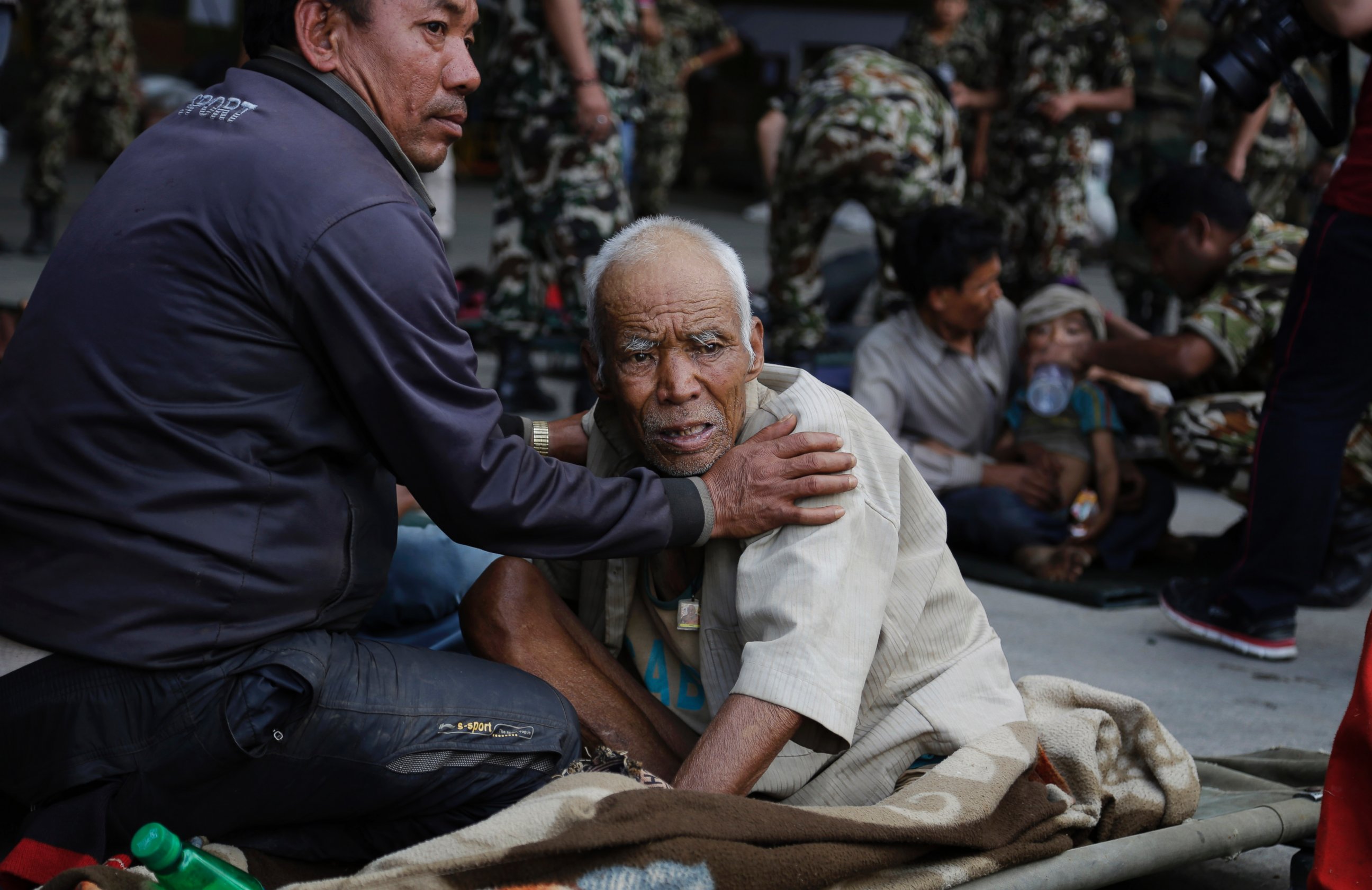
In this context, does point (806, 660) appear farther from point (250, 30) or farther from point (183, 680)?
point (250, 30)

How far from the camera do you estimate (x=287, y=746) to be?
6.30ft

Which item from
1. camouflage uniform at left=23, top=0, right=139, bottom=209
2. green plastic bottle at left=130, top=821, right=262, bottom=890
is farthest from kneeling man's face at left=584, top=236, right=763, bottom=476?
camouflage uniform at left=23, top=0, right=139, bottom=209

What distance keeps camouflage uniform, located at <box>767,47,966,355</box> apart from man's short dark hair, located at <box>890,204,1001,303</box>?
0.86 m

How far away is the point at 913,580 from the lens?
87.7 inches

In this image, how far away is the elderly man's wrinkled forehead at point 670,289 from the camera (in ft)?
7.31

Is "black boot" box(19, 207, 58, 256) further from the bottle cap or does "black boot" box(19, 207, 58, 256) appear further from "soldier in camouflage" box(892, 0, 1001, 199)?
the bottle cap

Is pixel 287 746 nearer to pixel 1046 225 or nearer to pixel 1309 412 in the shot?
pixel 1309 412

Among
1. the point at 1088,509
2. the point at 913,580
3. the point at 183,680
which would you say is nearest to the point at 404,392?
the point at 183,680

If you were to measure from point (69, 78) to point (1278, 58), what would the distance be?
7.13 meters

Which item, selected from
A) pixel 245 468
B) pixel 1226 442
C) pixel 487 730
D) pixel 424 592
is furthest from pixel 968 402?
pixel 245 468

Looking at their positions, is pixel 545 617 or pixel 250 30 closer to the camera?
pixel 250 30

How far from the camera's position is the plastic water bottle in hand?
15.0ft

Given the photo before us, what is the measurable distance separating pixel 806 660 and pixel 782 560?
166 millimetres

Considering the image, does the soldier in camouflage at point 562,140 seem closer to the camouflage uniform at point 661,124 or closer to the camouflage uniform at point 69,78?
the camouflage uniform at point 69,78
